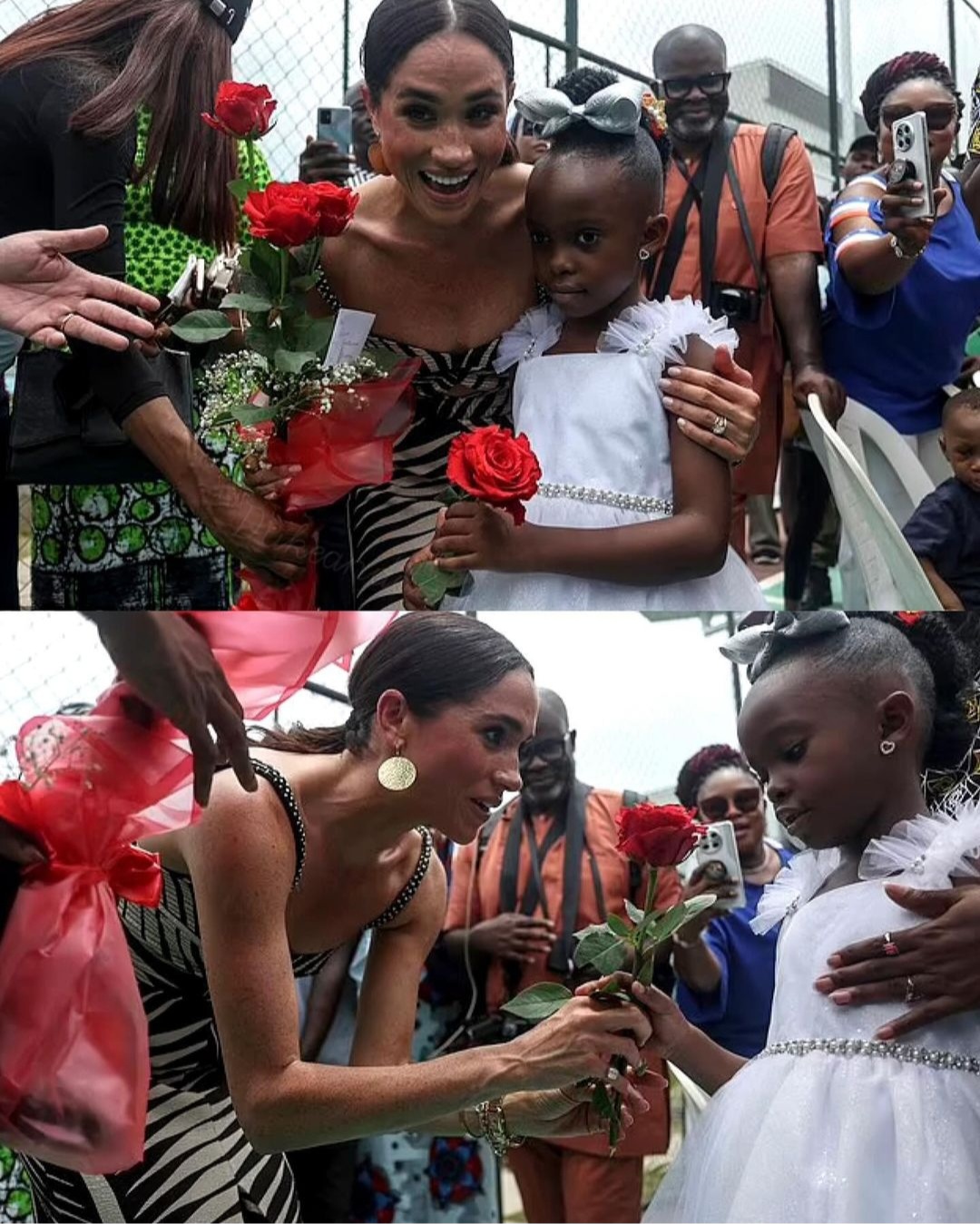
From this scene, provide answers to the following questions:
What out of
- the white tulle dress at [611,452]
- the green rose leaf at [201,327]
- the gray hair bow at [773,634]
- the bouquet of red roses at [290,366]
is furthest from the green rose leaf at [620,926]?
the green rose leaf at [201,327]

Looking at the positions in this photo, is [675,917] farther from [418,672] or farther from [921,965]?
[418,672]

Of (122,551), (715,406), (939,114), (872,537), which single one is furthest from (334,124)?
(872,537)

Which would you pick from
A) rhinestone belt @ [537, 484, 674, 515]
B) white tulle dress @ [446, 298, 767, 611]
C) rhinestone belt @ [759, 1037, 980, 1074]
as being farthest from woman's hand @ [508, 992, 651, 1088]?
rhinestone belt @ [537, 484, 674, 515]

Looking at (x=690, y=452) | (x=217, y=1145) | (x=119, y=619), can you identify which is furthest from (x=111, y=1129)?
(x=690, y=452)

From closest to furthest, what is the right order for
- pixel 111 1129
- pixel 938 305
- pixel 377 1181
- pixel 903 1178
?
pixel 903 1178 < pixel 111 1129 < pixel 377 1181 < pixel 938 305

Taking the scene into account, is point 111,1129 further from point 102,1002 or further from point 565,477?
point 565,477

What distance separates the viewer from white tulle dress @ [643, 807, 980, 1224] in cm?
237

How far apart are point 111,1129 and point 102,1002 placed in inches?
6.7

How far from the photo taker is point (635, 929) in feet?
8.14

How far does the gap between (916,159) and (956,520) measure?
1.90 ft

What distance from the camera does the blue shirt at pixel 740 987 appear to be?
250 centimetres

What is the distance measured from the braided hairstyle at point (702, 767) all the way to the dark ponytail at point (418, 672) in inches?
9.7

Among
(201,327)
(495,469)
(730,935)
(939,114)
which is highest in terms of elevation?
(939,114)

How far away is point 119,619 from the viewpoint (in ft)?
8.17
